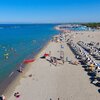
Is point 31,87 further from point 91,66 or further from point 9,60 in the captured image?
point 9,60

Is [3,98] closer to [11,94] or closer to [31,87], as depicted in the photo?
[11,94]

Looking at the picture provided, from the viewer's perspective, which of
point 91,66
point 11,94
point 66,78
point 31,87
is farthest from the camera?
point 91,66

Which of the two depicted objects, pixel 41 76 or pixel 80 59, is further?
pixel 80 59

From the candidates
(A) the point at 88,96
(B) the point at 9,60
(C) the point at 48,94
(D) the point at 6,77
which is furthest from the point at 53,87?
(B) the point at 9,60

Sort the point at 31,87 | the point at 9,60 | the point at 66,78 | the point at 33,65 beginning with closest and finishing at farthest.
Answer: the point at 31,87, the point at 66,78, the point at 33,65, the point at 9,60

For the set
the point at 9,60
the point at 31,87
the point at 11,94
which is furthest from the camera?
the point at 9,60

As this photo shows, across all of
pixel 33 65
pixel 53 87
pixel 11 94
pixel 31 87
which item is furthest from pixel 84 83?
pixel 33 65
